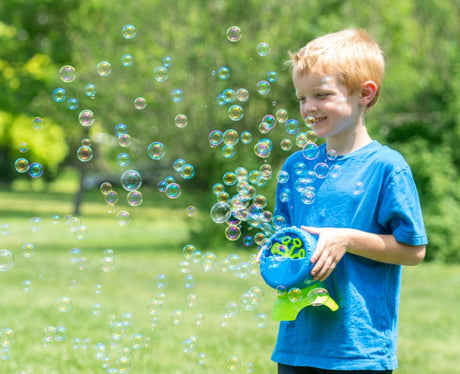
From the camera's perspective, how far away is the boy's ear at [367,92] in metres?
2.40

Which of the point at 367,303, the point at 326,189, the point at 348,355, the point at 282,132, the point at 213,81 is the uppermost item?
the point at 213,81

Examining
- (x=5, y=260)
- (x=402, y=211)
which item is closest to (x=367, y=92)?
(x=402, y=211)

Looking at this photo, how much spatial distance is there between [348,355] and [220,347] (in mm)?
2817

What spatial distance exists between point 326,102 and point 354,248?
1.57ft

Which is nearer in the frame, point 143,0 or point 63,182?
point 143,0

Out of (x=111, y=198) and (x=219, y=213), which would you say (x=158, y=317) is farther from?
(x=219, y=213)

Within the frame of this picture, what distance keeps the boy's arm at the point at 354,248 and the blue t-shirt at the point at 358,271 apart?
4cm

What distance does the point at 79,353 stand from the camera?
4699 millimetres

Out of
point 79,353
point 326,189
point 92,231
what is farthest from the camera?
point 92,231

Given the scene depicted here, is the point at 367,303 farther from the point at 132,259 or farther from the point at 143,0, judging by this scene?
the point at 143,0

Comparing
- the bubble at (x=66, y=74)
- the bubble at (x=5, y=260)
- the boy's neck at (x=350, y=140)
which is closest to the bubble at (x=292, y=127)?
the boy's neck at (x=350, y=140)

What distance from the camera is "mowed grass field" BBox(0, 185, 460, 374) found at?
12.1 ft

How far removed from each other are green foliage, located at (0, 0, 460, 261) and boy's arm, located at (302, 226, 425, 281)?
8.98 m

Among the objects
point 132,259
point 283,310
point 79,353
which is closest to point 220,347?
point 79,353
